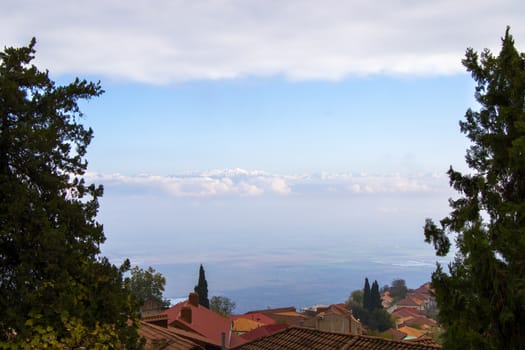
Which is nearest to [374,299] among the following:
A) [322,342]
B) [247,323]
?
[247,323]

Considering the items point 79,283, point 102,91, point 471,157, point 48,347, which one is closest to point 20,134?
point 102,91

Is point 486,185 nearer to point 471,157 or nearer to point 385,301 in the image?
point 471,157

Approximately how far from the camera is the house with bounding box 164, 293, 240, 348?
30.8m

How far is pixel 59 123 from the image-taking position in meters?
7.66

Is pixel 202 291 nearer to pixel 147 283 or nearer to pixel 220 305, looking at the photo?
pixel 147 283

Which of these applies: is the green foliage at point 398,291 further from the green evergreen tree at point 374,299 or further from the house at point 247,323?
the house at point 247,323

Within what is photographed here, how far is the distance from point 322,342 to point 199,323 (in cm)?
1935

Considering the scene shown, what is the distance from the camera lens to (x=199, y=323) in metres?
35.0

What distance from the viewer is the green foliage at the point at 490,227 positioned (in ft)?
22.7

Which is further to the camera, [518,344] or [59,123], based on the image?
[59,123]

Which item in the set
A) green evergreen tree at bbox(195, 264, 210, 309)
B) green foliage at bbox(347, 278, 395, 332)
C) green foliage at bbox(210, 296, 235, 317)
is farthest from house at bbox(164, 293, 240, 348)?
green foliage at bbox(347, 278, 395, 332)

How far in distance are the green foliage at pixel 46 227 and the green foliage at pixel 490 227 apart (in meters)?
4.45

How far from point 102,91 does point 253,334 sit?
120 ft

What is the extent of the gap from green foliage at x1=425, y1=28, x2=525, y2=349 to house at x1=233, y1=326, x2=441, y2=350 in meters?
8.55
